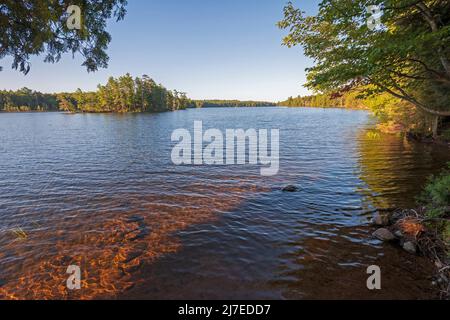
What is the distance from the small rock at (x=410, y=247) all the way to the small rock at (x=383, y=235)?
19.7 inches

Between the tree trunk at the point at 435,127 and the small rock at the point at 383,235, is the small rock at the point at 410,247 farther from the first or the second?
the tree trunk at the point at 435,127

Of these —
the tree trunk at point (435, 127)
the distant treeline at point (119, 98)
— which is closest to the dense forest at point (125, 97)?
the distant treeline at point (119, 98)

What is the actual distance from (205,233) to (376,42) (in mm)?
9385

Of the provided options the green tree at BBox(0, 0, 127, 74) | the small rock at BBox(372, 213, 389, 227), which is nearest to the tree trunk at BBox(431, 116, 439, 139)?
the small rock at BBox(372, 213, 389, 227)

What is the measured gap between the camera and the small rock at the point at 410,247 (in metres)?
7.65

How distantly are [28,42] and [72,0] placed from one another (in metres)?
1.74

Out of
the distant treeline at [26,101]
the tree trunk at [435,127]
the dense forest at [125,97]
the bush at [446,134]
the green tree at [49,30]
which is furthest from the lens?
the distant treeline at [26,101]

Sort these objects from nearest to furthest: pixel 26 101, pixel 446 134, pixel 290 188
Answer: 1. pixel 290 188
2. pixel 446 134
3. pixel 26 101

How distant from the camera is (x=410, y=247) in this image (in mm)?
7719

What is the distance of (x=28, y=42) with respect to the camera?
6.75 metres
